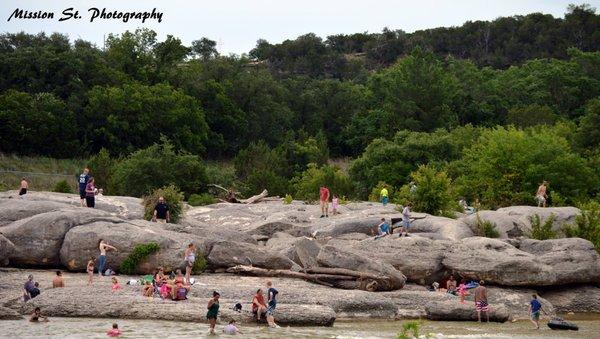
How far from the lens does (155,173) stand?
67312 mm

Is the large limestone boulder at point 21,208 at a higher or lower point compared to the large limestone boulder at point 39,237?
higher

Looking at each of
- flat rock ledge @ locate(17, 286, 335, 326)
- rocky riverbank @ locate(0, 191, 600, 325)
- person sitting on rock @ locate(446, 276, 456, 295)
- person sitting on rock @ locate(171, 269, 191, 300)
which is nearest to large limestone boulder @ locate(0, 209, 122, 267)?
rocky riverbank @ locate(0, 191, 600, 325)

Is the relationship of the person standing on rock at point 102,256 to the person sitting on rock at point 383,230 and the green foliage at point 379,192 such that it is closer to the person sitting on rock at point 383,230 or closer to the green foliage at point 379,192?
the person sitting on rock at point 383,230

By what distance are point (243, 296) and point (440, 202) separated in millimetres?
18609

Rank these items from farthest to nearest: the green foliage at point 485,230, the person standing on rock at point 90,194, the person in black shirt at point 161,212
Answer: the green foliage at point 485,230
the person in black shirt at point 161,212
the person standing on rock at point 90,194

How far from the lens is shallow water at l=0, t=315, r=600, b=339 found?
33469 millimetres

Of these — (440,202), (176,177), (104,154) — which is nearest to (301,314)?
(440,202)

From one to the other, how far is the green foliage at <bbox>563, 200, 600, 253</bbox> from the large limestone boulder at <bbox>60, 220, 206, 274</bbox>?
18.9 metres

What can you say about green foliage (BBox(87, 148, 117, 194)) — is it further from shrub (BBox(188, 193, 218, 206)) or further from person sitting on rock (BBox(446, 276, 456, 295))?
person sitting on rock (BBox(446, 276, 456, 295))

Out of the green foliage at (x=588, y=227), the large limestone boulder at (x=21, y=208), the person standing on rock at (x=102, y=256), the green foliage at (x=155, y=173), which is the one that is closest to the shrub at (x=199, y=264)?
the person standing on rock at (x=102, y=256)

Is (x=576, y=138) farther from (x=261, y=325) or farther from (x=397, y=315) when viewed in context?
(x=261, y=325)

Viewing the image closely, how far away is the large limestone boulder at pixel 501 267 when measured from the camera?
150 feet

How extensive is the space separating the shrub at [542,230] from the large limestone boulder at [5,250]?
2350 cm

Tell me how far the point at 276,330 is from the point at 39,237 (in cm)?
1287
